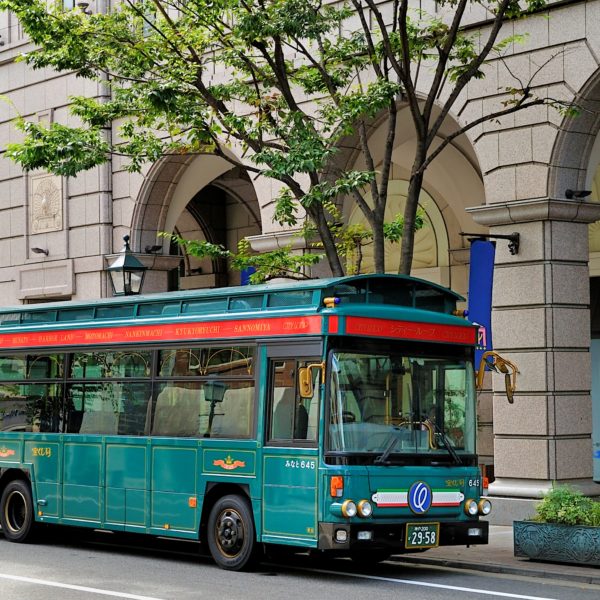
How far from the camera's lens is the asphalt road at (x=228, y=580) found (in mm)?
12016

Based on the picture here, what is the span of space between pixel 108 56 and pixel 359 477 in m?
6.98

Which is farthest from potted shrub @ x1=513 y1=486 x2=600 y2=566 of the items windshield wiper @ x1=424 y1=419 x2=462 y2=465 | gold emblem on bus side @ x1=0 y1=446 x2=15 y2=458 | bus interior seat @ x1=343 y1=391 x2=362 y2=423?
gold emblem on bus side @ x1=0 y1=446 x2=15 y2=458

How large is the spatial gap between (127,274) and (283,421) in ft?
25.1

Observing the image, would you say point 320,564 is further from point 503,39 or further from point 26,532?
point 503,39

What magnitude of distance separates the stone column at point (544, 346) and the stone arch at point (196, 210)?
27.2 ft

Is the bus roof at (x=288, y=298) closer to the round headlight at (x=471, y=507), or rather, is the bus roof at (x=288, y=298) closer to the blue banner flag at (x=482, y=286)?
the round headlight at (x=471, y=507)

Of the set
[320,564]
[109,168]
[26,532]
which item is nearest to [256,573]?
[320,564]

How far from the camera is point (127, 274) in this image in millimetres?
20609

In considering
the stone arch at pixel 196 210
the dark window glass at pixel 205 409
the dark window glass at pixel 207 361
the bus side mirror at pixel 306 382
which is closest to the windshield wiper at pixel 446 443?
the bus side mirror at pixel 306 382

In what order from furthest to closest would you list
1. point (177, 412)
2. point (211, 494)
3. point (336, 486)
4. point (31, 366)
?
point (31, 366)
point (177, 412)
point (211, 494)
point (336, 486)

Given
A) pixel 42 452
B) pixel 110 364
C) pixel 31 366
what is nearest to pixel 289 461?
pixel 110 364

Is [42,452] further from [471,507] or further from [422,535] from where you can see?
[471,507]

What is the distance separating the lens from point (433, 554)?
15.5 m

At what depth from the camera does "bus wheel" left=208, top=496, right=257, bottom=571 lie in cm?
1366
